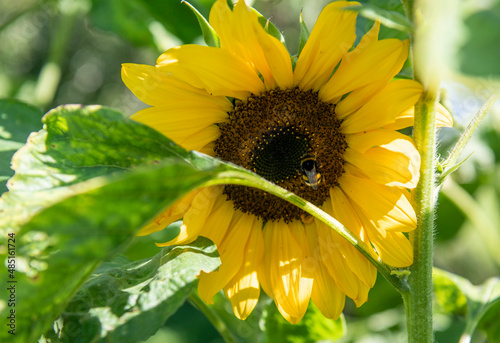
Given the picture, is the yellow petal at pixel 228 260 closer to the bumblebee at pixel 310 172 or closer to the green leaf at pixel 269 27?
the bumblebee at pixel 310 172

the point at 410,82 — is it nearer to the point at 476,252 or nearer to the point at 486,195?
the point at 486,195

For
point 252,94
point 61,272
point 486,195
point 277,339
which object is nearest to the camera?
point 61,272

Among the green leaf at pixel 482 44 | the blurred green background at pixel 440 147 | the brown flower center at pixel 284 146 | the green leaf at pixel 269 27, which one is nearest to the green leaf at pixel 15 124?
the blurred green background at pixel 440 147

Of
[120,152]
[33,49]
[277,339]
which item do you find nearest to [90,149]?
[120,152]

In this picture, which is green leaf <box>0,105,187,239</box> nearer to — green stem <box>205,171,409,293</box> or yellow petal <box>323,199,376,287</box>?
green stem <box>205,171,409,293</box>

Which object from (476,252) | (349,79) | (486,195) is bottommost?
(476,252)

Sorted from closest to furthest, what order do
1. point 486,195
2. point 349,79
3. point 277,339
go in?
point 349,79 → point 277,339 → point 486,195
